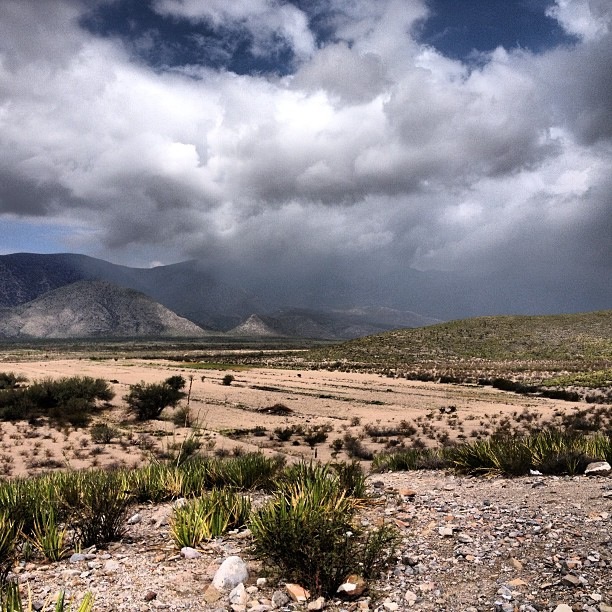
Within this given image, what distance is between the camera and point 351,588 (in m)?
5.05

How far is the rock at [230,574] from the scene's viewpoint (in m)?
5.34

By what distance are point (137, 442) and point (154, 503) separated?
12809 millimetres

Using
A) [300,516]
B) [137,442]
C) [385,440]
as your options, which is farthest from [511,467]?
[137,442]

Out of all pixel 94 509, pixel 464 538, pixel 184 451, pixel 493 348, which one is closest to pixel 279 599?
pixel 464 538

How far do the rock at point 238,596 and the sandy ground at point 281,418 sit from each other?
18.7 feet

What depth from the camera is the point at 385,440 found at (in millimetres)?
21781

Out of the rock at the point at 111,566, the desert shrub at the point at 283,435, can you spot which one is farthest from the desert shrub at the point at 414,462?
the desert shrub at the point at 283,435

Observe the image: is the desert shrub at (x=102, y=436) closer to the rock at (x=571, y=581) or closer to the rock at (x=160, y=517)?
the rock at (x=160, y=517)

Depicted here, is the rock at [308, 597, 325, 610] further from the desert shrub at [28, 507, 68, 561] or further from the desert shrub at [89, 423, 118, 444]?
the desert shrub at [89, 423, 118, 444]

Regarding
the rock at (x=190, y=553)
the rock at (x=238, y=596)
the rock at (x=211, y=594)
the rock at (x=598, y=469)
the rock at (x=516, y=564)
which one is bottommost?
the rock at (x=190, y=553)

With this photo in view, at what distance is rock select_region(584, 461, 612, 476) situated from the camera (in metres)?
9.34

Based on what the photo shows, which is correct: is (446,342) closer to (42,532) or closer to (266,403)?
(266,403)

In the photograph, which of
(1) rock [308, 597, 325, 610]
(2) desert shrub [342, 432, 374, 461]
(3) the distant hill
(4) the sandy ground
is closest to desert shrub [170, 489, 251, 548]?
(1) rock [308, 597, 325, 610]

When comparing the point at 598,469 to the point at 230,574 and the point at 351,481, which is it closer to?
the point at 351,481
